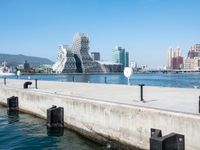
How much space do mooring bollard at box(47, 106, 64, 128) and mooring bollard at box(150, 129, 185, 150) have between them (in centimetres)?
874

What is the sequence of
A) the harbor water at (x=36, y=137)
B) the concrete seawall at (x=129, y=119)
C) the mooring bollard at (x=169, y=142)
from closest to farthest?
1. the mooring bollard at (x=169, y=142)
2. the concrete seawall at (x=129, y=119)
3. the harbor water at (x=36, y=137)

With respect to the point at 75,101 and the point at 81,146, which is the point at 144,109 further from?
the point at 75,101

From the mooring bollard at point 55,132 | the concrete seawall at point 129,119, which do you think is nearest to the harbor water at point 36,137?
the mooring bollard at point 55,132

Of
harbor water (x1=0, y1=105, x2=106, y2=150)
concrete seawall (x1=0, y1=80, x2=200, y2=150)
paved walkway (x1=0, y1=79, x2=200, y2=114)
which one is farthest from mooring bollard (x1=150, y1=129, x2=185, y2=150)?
harbor water (x1=0, y1=105, x2=106, y2=150)

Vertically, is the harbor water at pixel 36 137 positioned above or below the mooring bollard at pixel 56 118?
below

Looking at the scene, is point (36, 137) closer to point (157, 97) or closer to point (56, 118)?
point (56, 118)

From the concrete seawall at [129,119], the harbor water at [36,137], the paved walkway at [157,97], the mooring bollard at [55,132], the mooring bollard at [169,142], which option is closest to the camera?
the mooring bollard at [169,142]

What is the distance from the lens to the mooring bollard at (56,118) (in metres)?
18.3

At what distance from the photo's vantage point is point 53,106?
18.9 metres

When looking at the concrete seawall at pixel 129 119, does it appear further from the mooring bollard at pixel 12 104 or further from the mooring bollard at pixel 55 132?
the mooring bollard at pixel 12 104

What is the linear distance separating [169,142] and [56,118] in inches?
370

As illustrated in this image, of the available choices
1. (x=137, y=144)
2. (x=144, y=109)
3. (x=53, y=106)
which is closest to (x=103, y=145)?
(x=137, y=144)

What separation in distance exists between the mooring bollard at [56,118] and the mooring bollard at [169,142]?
8744 mm

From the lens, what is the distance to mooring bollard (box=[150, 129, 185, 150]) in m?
10.3
